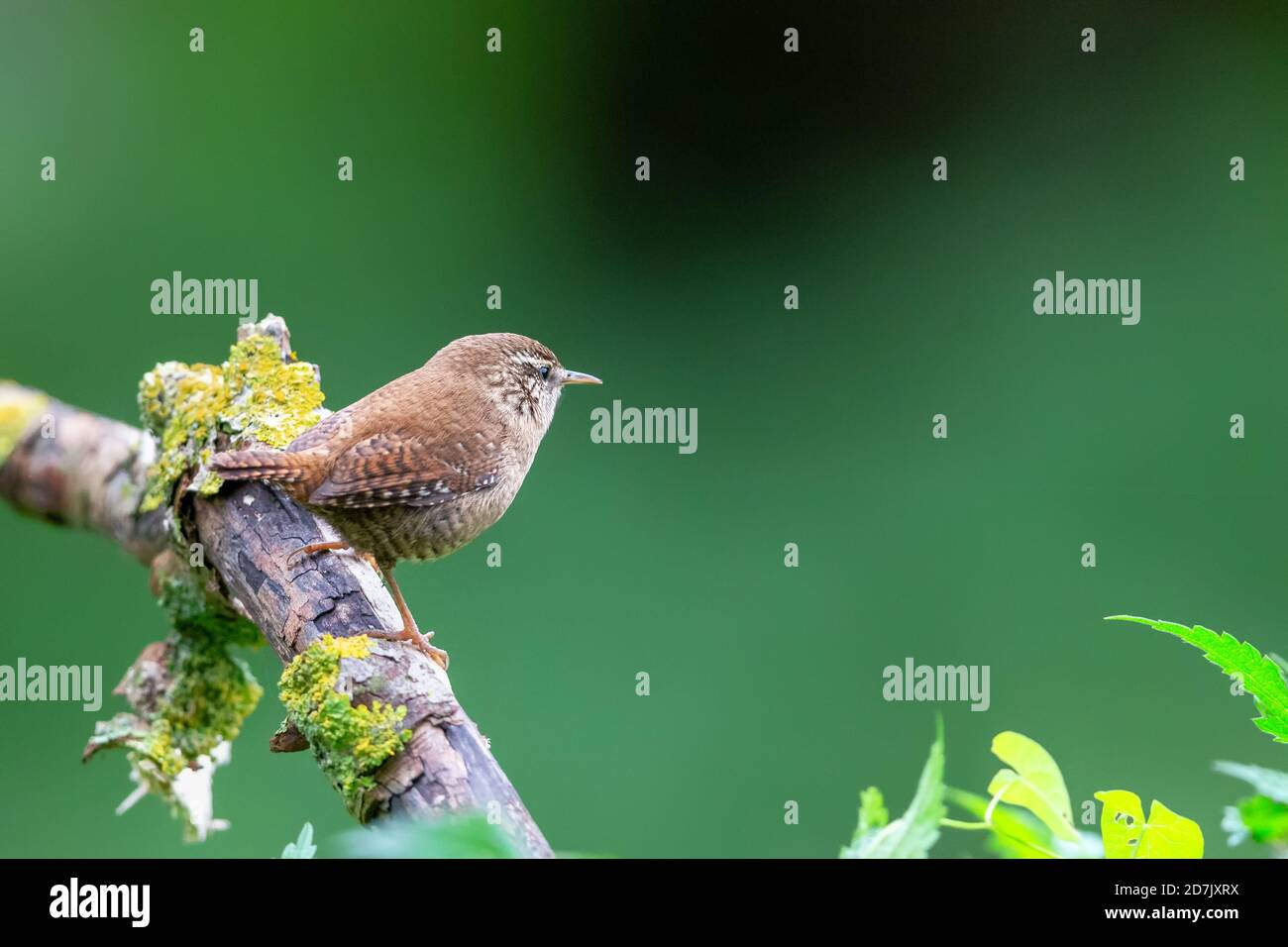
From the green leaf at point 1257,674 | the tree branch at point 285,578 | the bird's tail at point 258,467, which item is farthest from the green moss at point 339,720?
the green leaf at point 1257,674

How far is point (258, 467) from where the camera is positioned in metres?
2.55

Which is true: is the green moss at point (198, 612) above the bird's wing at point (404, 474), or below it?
below

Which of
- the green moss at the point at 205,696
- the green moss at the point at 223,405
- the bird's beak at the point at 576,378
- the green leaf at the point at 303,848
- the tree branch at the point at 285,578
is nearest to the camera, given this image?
the green leaf at the point at 303,848

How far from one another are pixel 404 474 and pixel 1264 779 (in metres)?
2.11

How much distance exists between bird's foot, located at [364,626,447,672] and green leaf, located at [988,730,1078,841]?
1462 millimetres

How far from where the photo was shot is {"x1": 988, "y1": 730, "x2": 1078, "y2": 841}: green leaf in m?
1.13

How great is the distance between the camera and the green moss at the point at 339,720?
6.66 feet

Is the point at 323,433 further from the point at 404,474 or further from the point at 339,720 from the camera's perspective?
the point at 339,720

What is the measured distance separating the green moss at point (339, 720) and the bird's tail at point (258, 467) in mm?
439

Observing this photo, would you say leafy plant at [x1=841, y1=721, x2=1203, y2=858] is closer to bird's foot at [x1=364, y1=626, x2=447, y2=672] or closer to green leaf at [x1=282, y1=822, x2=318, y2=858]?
green leaf at [x1=282, y1=822, x2=318, y2=858]

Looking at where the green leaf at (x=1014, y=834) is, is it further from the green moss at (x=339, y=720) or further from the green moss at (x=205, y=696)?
the green moss at (x=205, y=696)

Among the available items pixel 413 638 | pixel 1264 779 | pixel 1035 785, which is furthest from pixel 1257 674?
pixel 413 638
